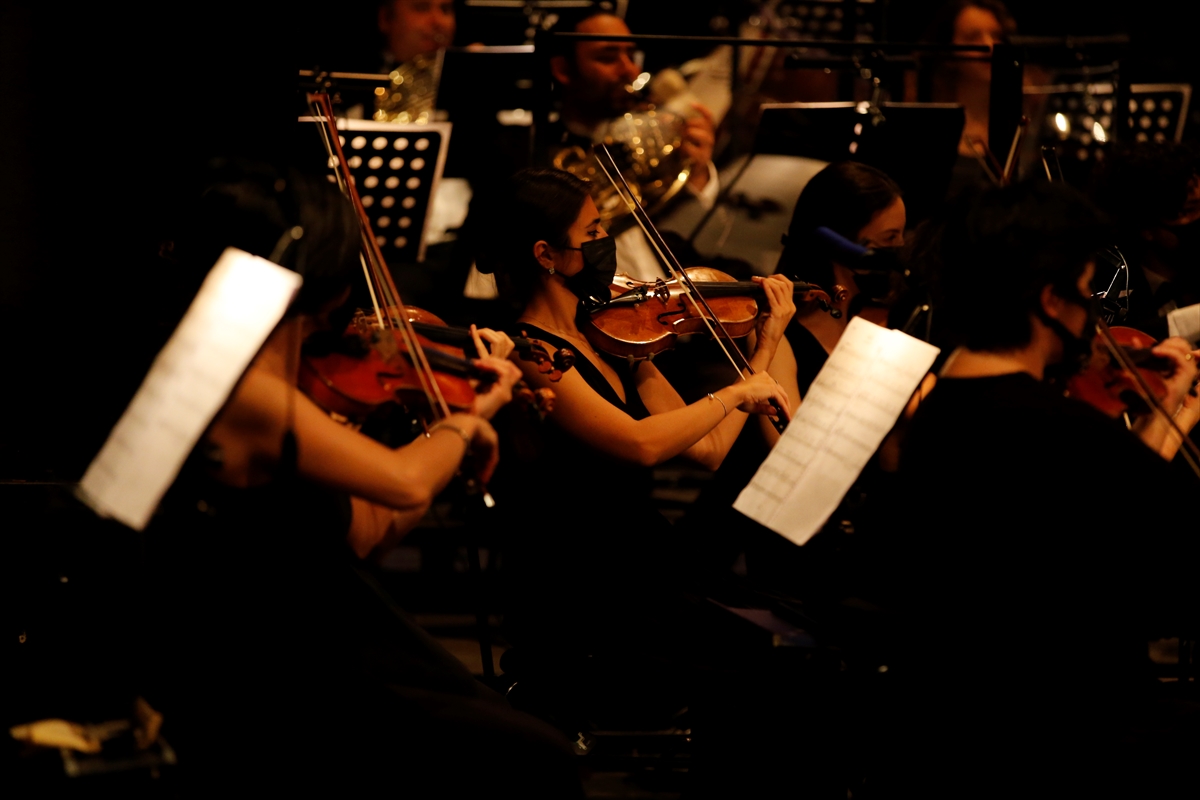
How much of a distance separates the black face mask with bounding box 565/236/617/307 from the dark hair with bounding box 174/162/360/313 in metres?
0.73

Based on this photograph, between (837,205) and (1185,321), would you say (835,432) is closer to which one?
(1185,321)

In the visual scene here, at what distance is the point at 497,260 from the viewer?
2.63 meters

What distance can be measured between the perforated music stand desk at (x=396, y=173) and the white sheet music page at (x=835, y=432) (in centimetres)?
174

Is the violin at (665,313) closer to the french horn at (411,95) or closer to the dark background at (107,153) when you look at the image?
the dark background at (107,153)

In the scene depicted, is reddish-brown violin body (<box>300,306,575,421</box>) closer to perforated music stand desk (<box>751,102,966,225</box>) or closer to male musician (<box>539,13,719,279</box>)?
perforated music stand desk (<box>751,102,966,225</box>)

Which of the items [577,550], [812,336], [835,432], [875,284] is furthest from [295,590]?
[875,284]

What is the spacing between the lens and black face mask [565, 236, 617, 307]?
2.55 metres

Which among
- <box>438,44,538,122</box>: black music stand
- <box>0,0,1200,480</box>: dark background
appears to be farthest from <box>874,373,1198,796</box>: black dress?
<box>438,44,538,122</box>: black music stand

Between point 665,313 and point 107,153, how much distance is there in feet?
4.64

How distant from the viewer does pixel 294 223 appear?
185 cm

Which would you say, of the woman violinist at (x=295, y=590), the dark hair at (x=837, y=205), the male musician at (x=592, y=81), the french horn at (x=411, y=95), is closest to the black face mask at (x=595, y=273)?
the dark hair at (x=837, y=205)

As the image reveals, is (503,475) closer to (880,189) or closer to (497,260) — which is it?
(497,260)

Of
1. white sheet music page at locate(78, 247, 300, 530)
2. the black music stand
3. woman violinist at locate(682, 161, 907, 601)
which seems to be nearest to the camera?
white sheet music page at locate(78, 247, 300, 530)

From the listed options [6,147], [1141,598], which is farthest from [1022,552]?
[6,147]
